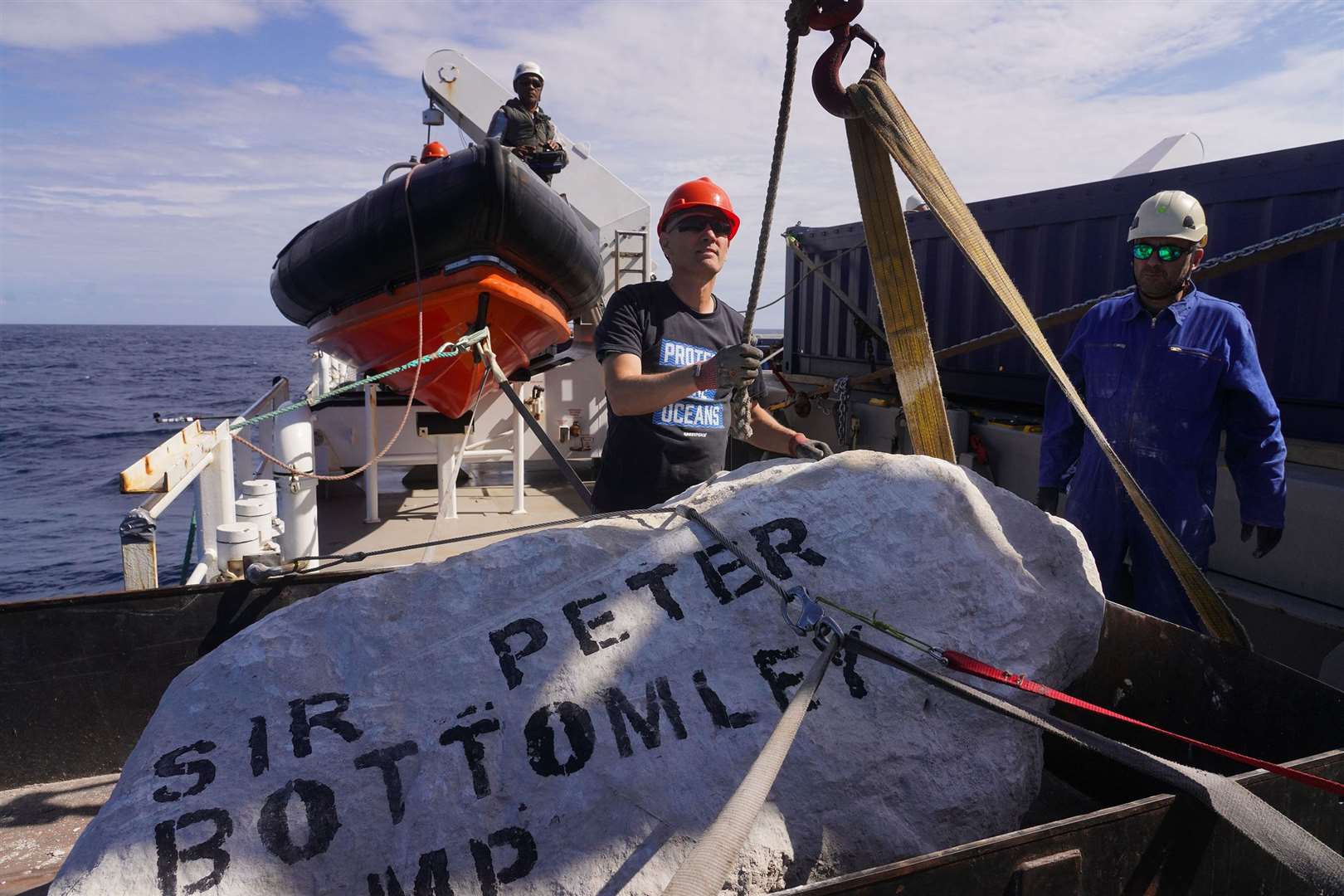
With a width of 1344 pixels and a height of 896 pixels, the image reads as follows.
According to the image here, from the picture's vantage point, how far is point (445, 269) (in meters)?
4.80

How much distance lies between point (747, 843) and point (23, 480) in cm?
1630

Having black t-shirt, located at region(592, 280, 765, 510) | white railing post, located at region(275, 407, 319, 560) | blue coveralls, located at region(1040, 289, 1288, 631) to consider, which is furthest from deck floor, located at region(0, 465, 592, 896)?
blue coveralls, located at region(1040, 289, 1288, 631)

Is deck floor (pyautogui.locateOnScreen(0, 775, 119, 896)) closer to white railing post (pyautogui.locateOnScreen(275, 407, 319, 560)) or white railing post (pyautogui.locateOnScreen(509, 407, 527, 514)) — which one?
white railing post (pyautogui.locateOnScreen(275, 407, 319, 560))

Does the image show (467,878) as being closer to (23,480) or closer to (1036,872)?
(1036,872)

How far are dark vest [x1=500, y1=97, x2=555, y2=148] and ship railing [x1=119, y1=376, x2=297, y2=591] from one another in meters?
3.46

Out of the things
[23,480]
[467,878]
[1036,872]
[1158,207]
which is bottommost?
[23,480]

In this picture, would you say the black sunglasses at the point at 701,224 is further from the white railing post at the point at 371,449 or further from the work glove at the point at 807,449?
the white railing post at the point at 371,449

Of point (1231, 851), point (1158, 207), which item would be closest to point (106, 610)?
point (1231, 851)

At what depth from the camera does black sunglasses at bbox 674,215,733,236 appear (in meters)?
2.42

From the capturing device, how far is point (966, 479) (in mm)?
2080

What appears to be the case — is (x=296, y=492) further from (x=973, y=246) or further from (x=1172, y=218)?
(x=1172, y=218)

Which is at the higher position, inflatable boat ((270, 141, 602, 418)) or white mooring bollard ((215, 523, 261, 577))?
inflatable boat ((270, 141, 602, 418))

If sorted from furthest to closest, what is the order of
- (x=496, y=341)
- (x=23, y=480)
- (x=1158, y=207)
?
(x=23, y=480), (x=496, y=341), (x=1158, y=207)

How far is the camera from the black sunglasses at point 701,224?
2420 mm
